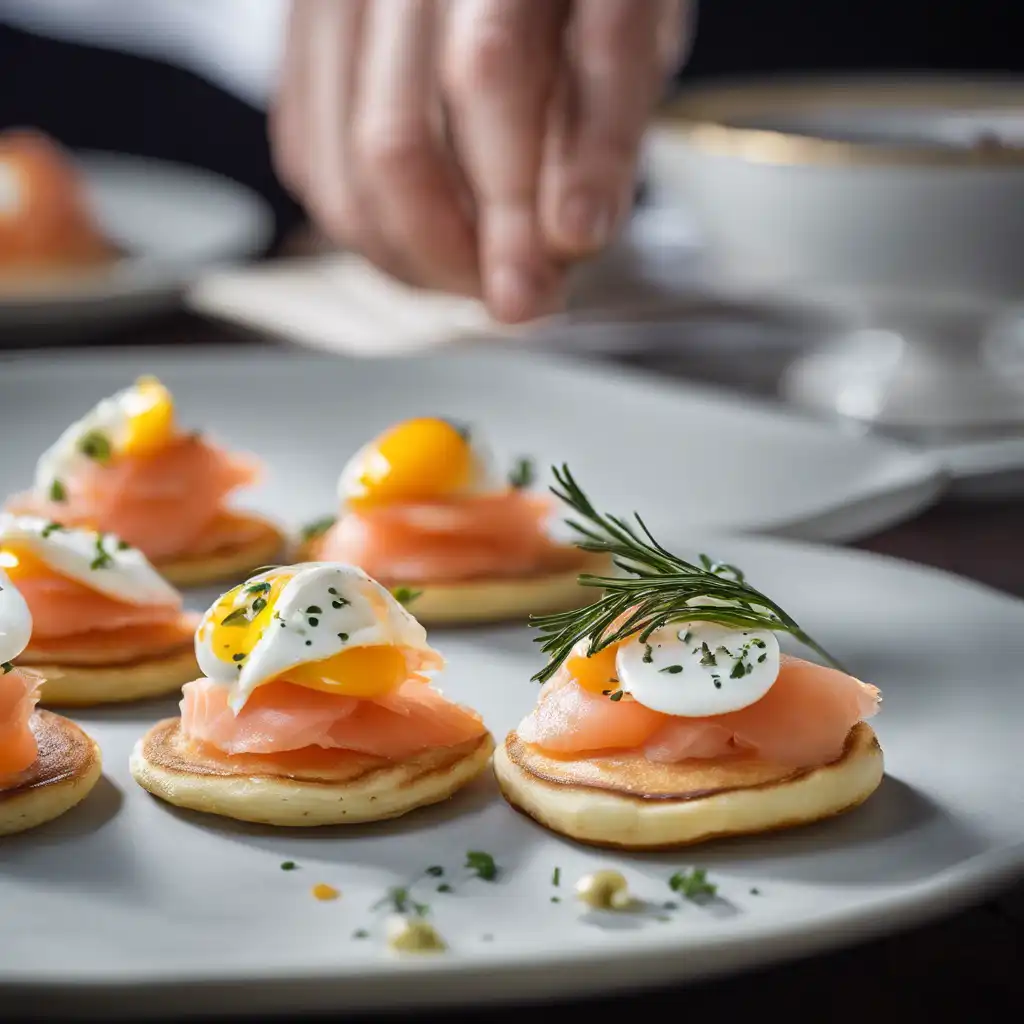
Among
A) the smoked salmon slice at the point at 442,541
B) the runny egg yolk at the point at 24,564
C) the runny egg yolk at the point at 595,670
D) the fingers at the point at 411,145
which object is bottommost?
the smoked salmon slice at the point at 442,541

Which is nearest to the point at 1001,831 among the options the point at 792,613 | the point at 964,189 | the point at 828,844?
the point at 828,844

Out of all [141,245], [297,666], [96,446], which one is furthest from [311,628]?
[141,245]

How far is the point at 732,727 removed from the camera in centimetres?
212

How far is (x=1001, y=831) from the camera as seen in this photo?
6.35ft

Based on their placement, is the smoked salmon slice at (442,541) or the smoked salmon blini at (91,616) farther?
the smoked salmon slice at (442,541)

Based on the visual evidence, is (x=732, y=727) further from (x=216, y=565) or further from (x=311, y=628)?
(x=216, y=565)

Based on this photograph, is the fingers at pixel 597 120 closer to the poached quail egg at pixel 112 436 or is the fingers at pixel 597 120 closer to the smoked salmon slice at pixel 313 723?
the poached quail egg at pixel 112 436

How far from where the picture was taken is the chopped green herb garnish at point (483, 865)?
6.34ft

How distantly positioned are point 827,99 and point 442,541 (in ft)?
6.88

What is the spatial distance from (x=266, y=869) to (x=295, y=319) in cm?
316

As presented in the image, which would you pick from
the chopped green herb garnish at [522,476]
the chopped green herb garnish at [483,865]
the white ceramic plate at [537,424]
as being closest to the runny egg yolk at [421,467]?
the chopped green herb garnish at [522,476]

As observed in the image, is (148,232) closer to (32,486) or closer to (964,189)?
(32,486)

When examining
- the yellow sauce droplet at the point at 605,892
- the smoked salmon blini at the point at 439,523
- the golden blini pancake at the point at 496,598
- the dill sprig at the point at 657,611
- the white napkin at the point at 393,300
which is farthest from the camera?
the white napkin at the point at 393,300

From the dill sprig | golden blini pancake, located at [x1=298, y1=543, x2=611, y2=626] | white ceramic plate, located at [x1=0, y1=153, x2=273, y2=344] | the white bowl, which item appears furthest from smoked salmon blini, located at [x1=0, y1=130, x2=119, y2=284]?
the dill sprig
